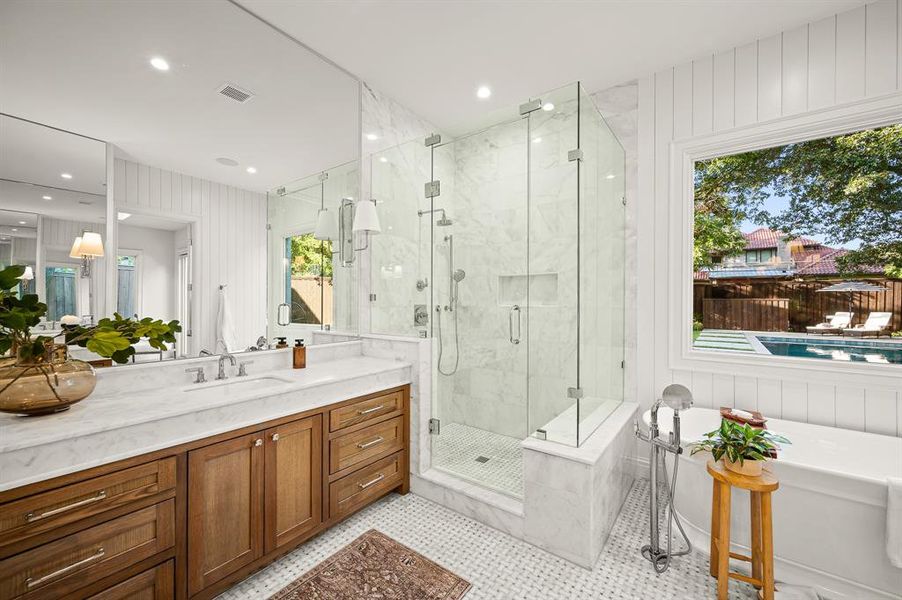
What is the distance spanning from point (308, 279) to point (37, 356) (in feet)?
4.42

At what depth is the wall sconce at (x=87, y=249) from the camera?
1.63 meters

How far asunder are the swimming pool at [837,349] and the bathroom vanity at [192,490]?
2635 mm

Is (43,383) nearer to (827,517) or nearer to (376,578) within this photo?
(376,578)

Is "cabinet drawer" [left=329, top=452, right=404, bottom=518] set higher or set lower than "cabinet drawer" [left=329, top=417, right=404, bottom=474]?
lower

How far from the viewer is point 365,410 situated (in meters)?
2.19

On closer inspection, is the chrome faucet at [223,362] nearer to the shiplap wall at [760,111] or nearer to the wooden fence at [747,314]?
the shiplap wall at [760,111]

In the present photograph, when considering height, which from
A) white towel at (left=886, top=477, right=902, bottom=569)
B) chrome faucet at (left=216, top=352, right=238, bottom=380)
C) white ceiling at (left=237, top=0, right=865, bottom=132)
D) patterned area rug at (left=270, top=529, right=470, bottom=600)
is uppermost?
white ceiling at (left=237, top=0, right=865, bottom=132)

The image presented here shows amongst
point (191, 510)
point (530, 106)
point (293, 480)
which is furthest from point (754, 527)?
point (530, 106)

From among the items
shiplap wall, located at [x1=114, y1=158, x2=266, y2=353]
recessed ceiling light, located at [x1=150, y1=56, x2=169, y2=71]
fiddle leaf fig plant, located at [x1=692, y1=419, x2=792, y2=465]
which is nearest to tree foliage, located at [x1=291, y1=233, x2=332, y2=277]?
shiplap wall, located at [x1=114, y1=158, x2=266, y2=353]

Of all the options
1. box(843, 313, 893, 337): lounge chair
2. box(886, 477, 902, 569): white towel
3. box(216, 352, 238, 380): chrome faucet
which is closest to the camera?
box(886, 477, 902, 569): white towel

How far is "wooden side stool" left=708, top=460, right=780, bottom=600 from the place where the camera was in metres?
1.53

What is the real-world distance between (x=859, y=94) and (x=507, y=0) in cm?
209

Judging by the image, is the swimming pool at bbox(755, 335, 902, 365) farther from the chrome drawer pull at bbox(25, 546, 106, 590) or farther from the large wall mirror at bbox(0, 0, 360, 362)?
the chrome drawer pull at bbox(25, 546, 106, 590)

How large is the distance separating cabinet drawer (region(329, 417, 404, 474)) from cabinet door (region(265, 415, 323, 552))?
102 mm
